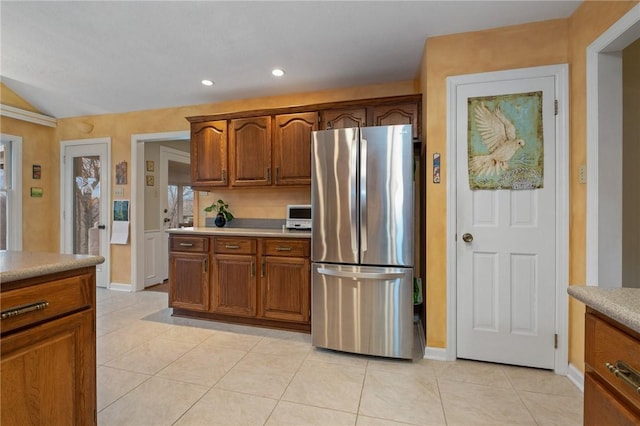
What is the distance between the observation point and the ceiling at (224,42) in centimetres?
199

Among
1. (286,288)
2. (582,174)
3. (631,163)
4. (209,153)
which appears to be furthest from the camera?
(209,153)

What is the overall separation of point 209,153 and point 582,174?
3284 mm

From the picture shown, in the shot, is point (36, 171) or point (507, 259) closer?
point (507, 259)

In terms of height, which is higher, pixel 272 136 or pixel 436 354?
pixel 272 136

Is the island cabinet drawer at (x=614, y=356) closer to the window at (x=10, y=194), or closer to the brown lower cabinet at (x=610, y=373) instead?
the brown lower cabinet at (x=610, y=373)

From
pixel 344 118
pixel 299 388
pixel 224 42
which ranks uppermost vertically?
pixel 224 42

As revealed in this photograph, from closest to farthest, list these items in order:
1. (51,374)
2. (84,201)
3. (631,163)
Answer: (51,374) → (631,163) → (84,201)

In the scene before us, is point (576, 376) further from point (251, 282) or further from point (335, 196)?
point (251, 282)

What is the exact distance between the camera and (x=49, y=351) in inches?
43.1

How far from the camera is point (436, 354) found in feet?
7.34

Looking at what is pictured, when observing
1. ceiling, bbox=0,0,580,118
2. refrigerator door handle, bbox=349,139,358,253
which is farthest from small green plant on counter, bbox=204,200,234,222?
refrigerator door handle, bbox=349,139,358,253

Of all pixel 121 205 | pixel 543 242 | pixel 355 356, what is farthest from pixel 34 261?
pixel 121 205

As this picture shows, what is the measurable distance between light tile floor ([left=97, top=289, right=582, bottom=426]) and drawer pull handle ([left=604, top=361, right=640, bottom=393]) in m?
1.10

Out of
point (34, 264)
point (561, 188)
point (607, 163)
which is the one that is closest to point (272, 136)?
point (34, 264)
